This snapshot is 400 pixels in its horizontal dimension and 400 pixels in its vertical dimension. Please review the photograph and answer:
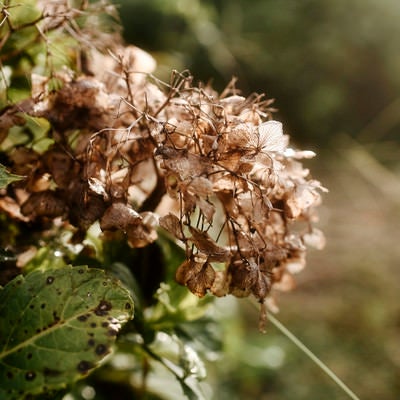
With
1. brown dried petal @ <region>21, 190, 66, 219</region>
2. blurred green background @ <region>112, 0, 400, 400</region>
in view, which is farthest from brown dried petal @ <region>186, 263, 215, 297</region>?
blurred green background @ <region>112, 0, 400, 400</region>

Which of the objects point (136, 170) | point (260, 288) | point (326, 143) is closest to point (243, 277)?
point (260, 288)

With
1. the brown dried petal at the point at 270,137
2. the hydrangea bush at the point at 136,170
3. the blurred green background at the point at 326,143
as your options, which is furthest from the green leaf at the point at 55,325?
the blurred green background at the point at 326,143

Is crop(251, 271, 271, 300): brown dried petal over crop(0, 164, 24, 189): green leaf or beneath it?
over

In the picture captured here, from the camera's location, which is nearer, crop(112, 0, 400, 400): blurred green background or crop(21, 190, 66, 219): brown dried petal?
crop(21, 190, 66, 219): brown dried petal

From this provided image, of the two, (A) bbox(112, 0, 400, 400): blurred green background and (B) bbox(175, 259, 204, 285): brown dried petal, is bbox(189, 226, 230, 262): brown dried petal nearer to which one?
(B) bbox(175, 259, 204, 285): brown dried petal

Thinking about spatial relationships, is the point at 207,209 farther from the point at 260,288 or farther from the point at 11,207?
the point at 11,207

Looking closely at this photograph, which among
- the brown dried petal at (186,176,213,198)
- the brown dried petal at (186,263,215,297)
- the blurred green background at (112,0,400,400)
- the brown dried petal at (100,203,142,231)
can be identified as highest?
the blurred green background at (112,0,400,400)
